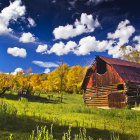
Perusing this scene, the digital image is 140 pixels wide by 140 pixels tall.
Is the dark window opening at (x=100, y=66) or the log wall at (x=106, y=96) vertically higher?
the dark window opening at (x=100, y=66)

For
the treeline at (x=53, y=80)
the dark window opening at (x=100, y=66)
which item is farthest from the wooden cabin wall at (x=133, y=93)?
the treeline at (x=53, y=80)

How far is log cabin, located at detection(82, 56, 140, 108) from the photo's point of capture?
18.7 meters

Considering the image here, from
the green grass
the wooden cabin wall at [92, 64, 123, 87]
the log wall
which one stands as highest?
the wooden cabin wall at [92, 64, 123, 87]

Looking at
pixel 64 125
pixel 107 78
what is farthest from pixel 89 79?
pixel 64 125

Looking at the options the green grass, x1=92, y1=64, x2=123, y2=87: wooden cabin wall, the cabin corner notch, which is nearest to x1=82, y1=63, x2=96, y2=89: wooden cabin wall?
x1=92, y1=64, x2=123, y2=87: wooden cabin wall

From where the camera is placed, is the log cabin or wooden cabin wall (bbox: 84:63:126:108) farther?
wooden cabin wall (bbox: 84:63:126:108)

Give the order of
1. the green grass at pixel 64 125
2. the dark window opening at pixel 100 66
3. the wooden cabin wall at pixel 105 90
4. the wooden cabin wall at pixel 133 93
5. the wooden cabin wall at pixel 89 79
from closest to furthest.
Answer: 1. the green grass at pixel 64 125
2. the wooden cabin wall at pixel 133 93
3. the wooden cabin wall at pixel 105 90
4. the dark window opening at pixel 100 66
5. the wooden cabin wall at pixel 89 79

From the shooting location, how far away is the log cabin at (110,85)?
18.7m

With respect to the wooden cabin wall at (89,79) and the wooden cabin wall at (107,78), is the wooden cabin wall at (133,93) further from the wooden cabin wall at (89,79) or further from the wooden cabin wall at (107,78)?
the wooden cabin wall at (89,79)

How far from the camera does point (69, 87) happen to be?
150 feet

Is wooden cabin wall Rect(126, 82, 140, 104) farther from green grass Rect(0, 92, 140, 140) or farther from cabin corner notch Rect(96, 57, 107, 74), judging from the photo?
green grass Rect(0, 92, 140, 140)

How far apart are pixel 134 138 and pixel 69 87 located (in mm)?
40583

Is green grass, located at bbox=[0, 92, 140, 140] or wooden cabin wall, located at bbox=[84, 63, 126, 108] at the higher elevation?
wooden cabin wall, located at bbox=[84, 63, 126, 108]

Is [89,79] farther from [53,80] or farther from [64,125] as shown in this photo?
[53,80]
